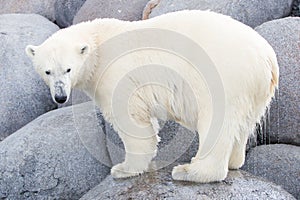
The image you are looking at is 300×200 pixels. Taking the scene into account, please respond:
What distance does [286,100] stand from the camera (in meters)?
4.20

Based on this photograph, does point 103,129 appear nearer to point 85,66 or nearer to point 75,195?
point 75,195

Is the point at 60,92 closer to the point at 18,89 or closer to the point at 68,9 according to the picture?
the point at 18,89

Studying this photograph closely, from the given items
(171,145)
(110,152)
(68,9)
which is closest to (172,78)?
(171,145)

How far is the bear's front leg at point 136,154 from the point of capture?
3.29 metres

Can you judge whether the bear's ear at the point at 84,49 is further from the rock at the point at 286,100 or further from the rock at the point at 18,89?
the rock at the point at 18,89

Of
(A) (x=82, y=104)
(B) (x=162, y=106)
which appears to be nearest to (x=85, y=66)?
(B) (x=162, y=106)

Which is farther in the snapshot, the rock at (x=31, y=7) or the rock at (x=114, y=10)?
the rock at (x=31, y=7)

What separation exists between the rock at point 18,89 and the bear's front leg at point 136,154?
69.7 inches

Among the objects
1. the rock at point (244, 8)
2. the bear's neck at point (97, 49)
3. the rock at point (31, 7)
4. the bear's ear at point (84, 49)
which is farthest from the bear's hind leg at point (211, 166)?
the rock at point (31, 7)

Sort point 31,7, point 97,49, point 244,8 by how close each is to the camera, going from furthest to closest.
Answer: point 31,7 → point 244,8 → point 97,49

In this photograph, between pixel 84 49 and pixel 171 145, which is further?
pixel 171 145

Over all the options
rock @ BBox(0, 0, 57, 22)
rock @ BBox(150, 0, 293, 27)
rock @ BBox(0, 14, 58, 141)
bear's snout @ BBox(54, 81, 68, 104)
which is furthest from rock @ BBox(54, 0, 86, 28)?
bear's snout @ BBox(54, 81, 68, 104)

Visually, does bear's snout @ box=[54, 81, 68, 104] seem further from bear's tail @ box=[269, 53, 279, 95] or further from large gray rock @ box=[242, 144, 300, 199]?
large gray rock @ box=[242, 144, 300, 199]

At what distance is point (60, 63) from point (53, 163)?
1.10m
